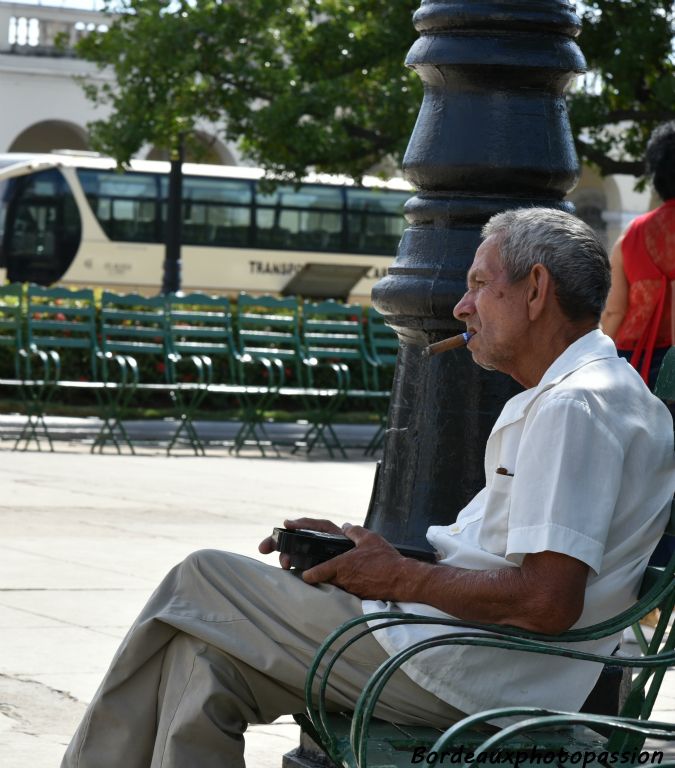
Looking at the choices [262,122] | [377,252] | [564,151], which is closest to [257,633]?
[564,151]

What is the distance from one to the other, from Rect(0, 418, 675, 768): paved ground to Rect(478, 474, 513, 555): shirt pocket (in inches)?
56.1

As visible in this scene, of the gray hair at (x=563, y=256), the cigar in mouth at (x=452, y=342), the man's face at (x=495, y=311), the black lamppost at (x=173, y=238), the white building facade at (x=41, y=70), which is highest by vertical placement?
the gray hair at (x=563, y=256)

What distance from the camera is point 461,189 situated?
14.0 ft

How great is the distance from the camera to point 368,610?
10.6ft

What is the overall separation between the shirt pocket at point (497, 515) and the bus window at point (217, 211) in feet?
110

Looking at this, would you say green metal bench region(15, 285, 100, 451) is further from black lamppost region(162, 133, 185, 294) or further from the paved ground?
black lamppost region(162, 133, 185, 294)

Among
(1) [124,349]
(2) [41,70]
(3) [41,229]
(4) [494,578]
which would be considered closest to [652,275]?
(4) [494,578]

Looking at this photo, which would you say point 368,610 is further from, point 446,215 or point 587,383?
point 446,215

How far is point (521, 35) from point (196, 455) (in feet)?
36.5

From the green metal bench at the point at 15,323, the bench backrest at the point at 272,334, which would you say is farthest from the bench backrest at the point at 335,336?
the green metal bench at the point at 15,323

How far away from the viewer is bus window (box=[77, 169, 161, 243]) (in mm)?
36156

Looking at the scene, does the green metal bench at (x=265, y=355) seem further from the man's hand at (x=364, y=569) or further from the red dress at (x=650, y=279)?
the man's hand at (x=364, y=569)

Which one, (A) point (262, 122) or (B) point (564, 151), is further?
(A) point (262, 122)

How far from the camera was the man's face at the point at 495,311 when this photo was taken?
3287mm
